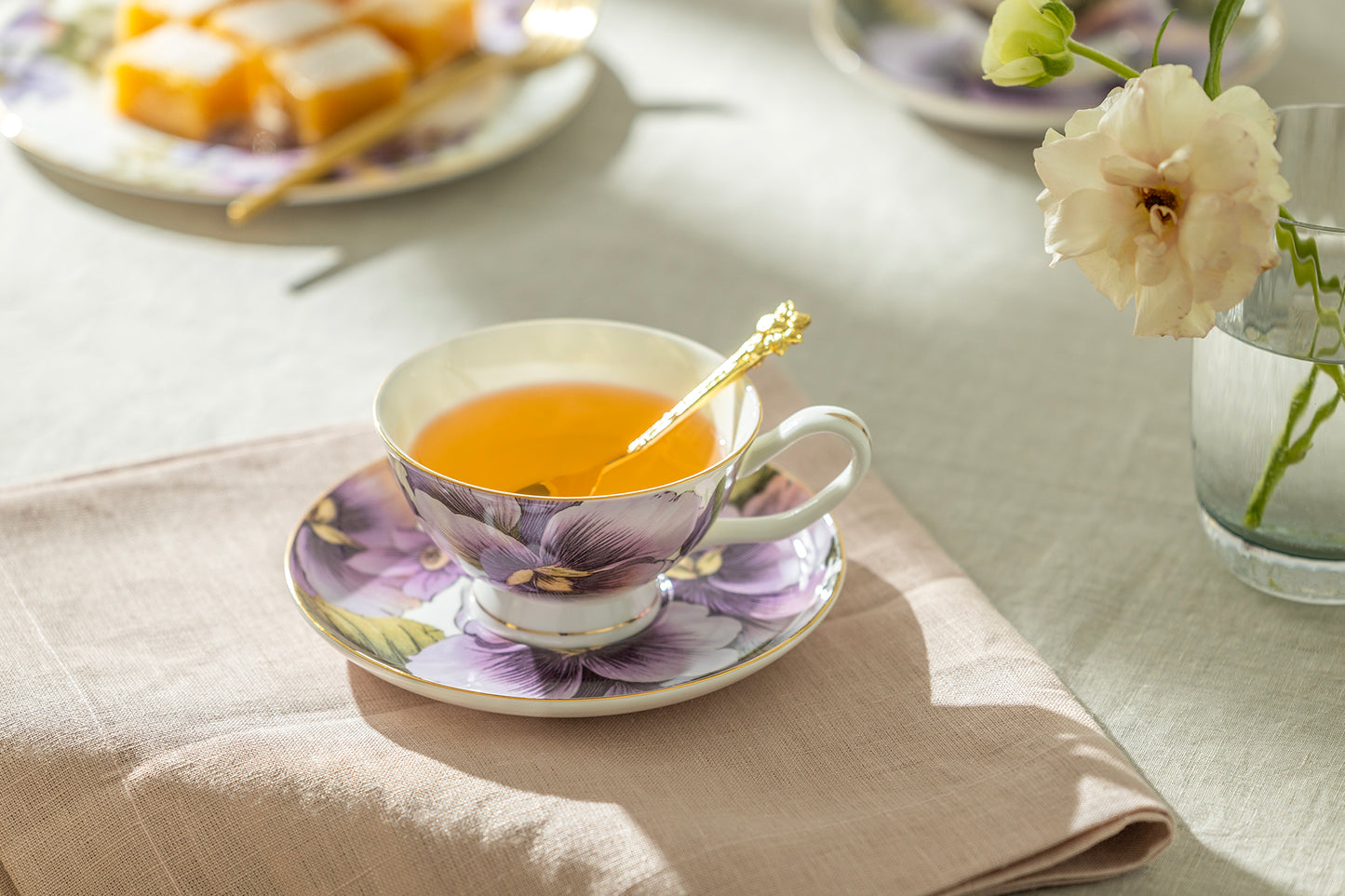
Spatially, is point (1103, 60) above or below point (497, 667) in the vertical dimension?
above

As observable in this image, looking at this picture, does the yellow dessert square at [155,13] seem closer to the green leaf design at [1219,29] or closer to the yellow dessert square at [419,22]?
the yellow dessert square at [419,22]

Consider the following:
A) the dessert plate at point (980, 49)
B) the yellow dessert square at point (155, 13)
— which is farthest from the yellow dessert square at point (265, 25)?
the dessert plate at point (980, 49)

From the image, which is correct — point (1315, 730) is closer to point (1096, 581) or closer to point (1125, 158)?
point (1096, 581)

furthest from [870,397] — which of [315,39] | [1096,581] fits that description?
[315,39]

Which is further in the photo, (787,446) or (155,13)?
(155,13)

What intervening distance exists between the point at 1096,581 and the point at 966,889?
0.22 m

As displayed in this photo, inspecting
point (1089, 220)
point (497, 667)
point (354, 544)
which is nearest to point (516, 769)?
point (497, 667)

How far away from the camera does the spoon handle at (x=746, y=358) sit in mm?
495

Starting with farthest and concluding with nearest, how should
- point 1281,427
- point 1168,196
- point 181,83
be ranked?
point 181,83
point 1281,427
point 1168,196

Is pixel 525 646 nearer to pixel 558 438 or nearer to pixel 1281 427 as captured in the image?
A: pixel 558 438

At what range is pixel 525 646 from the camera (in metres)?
0.49

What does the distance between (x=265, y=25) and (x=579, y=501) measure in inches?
27.9

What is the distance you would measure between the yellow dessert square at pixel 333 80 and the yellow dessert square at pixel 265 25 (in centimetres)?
1

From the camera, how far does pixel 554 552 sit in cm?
46
